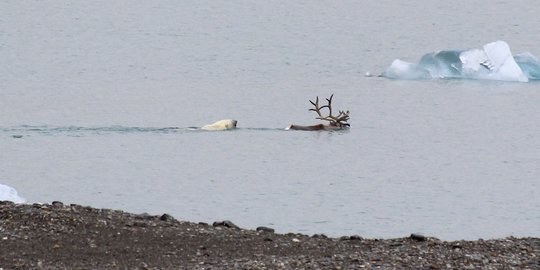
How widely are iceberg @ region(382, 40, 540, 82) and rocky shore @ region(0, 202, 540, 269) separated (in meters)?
22.2

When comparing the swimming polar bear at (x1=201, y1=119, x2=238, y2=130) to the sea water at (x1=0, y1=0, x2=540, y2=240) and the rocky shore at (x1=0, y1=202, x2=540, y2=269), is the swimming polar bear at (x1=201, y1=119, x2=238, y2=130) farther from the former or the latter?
the rocky shore at (x1=0, y1=202, x2=540, y2=269)

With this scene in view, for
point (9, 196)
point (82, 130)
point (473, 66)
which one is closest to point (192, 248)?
point (9, 196)

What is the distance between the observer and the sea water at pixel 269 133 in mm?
18438

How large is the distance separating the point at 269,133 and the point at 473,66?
34.9ft

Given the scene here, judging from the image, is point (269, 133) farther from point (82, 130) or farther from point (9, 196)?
point (9, 196)

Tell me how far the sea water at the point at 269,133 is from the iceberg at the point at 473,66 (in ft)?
1.61

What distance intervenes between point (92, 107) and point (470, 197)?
11741 mm

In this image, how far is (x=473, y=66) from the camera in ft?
115

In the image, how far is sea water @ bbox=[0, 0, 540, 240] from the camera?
18.4m

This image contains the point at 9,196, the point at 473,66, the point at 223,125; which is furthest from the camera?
the point at 473,66

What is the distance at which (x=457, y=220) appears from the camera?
57.9ft

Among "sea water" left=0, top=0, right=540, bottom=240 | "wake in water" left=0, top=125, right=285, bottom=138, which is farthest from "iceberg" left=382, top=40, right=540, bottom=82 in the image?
"wake in water" left=0, top=125, right=285, bottom=138

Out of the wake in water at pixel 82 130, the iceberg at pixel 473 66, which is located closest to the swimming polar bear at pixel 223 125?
the wake in water at pixel 82 130

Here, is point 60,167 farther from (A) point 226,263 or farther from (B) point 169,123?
(A) point 226,263
